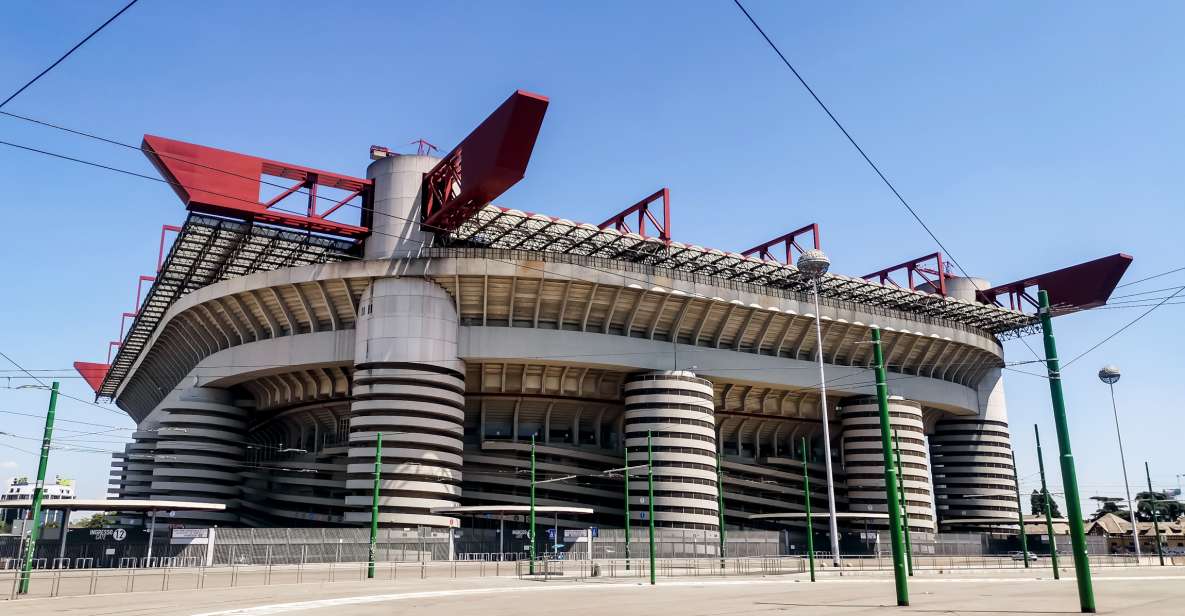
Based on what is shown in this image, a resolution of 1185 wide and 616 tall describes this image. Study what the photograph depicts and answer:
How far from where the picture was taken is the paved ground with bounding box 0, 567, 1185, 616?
2075cm

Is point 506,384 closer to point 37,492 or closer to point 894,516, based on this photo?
point 37,492

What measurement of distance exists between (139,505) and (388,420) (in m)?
14.5

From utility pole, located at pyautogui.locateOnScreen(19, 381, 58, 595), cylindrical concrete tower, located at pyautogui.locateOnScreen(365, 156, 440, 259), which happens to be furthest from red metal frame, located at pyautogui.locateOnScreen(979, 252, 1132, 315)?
utility pole, located at pyautogui.locateOnScreen(19, 381, 58, 595)

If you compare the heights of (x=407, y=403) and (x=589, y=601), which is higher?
(x=407, y=403)

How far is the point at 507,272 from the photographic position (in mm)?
58219

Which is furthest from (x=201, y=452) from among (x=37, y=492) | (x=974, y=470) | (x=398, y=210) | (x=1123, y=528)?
(x=1123, y=528)

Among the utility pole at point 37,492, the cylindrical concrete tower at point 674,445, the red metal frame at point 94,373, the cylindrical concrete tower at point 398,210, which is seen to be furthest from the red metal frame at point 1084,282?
the red metal frame at point 94,373

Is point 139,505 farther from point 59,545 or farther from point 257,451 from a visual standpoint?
point 257,451

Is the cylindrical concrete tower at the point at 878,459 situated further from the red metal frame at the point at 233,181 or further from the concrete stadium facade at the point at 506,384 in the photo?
the red metal frame at the point at 233,181

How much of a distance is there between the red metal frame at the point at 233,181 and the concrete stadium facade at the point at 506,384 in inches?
131

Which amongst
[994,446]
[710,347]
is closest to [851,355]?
[710,347]

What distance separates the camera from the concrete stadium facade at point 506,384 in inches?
2263

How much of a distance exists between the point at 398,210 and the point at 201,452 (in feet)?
83.6

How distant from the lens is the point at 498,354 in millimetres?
60656
